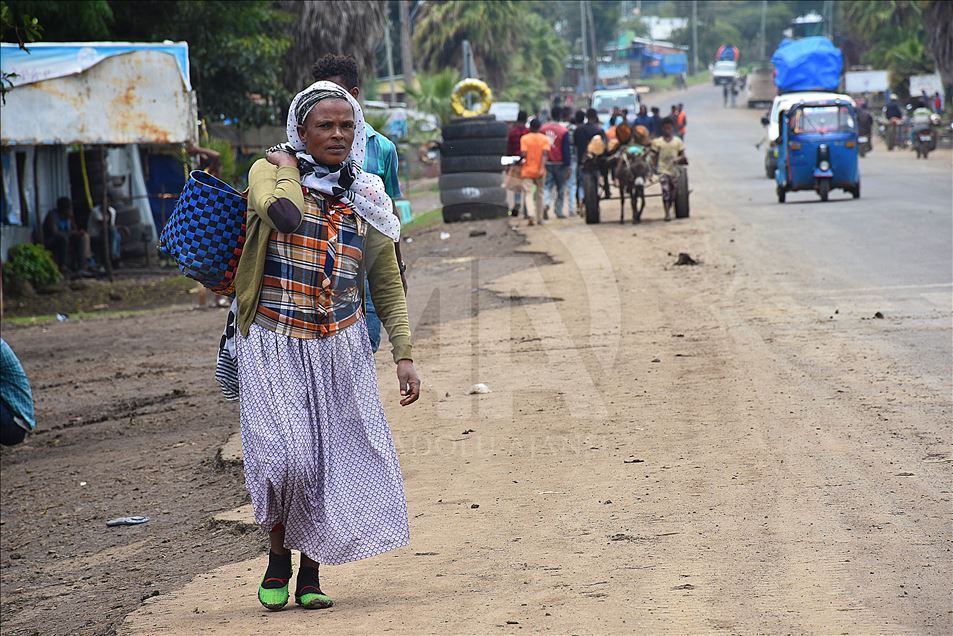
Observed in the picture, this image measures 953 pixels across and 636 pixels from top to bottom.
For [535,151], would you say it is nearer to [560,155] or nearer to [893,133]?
[560,155]

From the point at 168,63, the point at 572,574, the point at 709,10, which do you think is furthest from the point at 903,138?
the point at 709,10

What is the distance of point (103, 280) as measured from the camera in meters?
19.5

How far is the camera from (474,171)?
952 inches

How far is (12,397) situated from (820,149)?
50.9 ft

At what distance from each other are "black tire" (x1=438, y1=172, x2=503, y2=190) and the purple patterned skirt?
19641 mm

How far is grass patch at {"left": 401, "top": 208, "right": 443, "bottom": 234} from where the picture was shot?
2333cm

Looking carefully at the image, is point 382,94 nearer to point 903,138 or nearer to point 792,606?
point 903,138

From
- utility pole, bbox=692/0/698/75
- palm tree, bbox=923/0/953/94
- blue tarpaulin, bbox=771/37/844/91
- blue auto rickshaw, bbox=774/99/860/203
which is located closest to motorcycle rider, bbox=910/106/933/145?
blue tarpaulin, bbox=771/37/844/91

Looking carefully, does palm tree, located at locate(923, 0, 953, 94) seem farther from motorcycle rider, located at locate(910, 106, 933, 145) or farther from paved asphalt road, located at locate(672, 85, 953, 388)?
paved asphalt road, located at locate(672, 85, 953, 388)

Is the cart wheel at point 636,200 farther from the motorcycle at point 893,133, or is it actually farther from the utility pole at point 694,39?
the utility pole at point 694,39

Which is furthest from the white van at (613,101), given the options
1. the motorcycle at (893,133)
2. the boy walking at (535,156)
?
the boy walking at (535,156)

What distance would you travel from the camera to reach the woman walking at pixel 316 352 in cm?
430

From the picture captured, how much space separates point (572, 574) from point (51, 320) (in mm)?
12117

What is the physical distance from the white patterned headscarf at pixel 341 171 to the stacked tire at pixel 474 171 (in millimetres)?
19257
